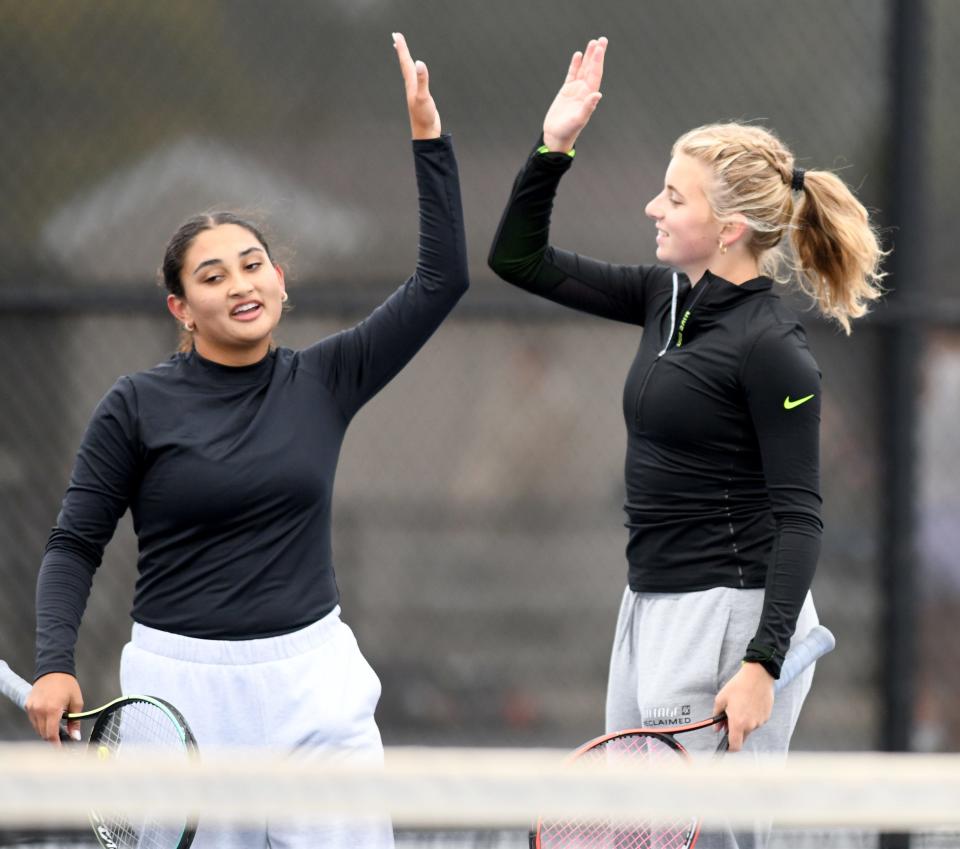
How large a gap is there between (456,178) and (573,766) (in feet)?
4.07

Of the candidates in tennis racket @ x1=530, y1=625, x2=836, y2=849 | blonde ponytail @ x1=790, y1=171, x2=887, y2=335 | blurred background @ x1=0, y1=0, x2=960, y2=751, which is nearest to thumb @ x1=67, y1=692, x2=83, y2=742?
tennis racket @ x1=530, y1=625, x2=836, y2=849

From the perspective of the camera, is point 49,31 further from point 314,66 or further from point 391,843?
point 391,843

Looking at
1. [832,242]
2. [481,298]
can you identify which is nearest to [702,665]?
[832,242]

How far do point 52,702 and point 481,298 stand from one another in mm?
2065

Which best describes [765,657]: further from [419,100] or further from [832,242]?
[419,100]

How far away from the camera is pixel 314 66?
412 centimetres

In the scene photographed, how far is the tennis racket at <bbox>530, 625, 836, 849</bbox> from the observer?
2379mm

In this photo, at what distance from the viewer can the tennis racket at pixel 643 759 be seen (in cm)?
238

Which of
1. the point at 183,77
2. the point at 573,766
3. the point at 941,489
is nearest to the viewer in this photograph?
the point at 573,766

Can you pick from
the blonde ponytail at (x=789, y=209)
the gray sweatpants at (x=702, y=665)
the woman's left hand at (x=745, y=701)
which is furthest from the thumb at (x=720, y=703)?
the blonde ponytail at (x=789, y=209)

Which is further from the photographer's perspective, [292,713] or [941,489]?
[941,489]

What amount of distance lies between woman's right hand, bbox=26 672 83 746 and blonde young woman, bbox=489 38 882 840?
921 millimetres

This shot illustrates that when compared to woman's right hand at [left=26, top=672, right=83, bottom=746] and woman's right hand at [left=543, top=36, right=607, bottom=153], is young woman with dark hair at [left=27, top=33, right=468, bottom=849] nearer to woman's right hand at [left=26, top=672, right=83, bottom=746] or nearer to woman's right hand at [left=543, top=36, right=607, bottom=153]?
woman's right hand at [left=26, top=672, right=83, bottom=746]

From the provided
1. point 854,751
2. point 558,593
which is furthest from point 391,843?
point 854,751
